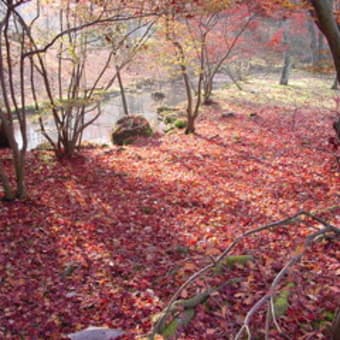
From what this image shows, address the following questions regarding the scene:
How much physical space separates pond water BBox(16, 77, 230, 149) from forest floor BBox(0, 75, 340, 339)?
5.65 meters

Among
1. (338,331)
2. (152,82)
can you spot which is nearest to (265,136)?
(338,331)

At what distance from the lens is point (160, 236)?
5953 millimetres

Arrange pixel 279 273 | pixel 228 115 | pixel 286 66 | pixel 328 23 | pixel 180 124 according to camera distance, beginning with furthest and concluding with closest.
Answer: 1. pixel 286 66
2. pixel 228 115
3. pixel 180 124
4. pixel 328 23
5. pixel 279 273

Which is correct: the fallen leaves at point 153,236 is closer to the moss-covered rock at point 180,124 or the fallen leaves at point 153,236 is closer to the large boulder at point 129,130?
the large boulder at point 129,130

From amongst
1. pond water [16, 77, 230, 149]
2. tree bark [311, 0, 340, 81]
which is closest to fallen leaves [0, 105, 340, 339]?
tree bark [311, 0, 340, 81]

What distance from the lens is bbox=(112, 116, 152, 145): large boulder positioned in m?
13.9

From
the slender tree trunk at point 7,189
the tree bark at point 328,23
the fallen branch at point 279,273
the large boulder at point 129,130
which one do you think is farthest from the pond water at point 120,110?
the fallen branch at point 279,273

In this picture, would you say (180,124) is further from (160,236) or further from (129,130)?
(160,236)

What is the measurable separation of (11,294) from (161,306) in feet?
5.73

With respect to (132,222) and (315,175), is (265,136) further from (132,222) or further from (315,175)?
(132,222)

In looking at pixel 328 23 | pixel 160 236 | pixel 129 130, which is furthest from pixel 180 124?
pixel 328 23

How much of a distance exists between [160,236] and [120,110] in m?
17.0

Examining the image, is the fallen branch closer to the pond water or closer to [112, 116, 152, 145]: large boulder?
[112, 116, 152, 145]: large boulder

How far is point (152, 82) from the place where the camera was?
30312mm
